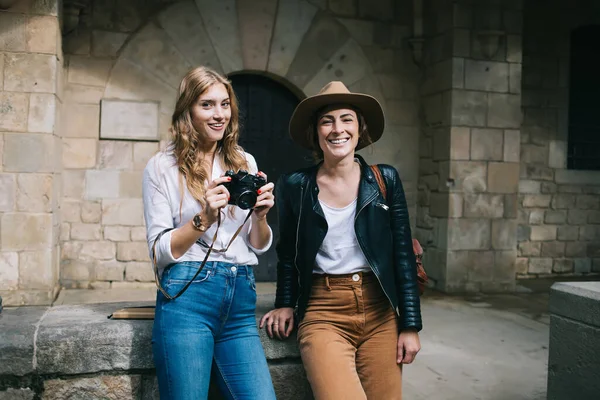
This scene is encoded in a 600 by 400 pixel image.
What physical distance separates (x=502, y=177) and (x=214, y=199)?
17.3 feet

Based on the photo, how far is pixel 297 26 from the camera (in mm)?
6355

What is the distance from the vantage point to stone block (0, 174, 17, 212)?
4.93 m

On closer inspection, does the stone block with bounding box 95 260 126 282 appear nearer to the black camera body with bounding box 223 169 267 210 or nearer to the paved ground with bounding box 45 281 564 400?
the paved ground with bounding box 45 281 564 400

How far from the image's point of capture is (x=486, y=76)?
253 inches

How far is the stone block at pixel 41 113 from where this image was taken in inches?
196

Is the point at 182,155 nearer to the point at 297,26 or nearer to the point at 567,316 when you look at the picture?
the point at 567,316

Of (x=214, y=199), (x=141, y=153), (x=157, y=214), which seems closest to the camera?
(x=214, y=199)

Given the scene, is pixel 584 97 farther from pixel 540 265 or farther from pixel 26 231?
pixel 26 231

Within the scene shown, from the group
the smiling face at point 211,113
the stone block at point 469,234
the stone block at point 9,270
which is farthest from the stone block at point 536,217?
the smiling face at point 211,113

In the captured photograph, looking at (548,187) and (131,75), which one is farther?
(548,187)

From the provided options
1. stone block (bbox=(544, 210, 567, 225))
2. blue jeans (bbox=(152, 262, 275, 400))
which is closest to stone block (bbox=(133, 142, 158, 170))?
blue jeans (bbox=(152, 262, 275, 400))

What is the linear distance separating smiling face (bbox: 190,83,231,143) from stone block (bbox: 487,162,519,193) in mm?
4893

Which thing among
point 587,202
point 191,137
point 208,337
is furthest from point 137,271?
point 587,202

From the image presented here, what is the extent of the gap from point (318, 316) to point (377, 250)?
321 millimetres
